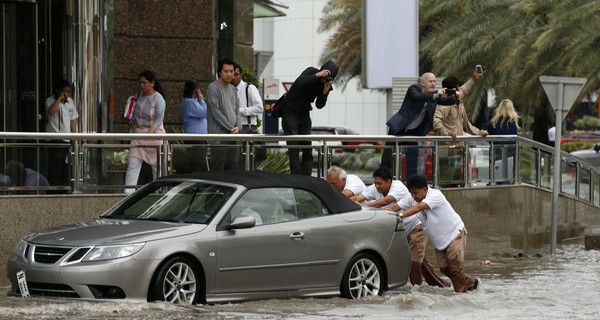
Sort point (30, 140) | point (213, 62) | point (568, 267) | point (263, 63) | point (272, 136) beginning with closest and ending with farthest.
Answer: point (30, 140)
point (272, 136)
point (568, 267)
point (213, 62)
point (263, 63)

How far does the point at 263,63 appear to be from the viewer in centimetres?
2722

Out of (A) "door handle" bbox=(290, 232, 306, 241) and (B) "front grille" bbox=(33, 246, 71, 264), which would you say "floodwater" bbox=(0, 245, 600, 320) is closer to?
(B) "front grille" bbox=(33, 246, 71, 264)

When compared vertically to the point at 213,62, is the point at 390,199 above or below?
below

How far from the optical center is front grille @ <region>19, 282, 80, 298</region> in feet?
32.9

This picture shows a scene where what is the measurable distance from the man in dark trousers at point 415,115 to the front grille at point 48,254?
6.90 meters

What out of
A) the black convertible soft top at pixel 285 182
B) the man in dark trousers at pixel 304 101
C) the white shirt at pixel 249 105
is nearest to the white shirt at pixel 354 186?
the man in dark trousers at pixel 304 101

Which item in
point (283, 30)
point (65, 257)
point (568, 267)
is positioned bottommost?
point (568, 267)

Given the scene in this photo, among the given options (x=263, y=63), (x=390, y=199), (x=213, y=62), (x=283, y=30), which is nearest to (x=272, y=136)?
(x=390, y=199)

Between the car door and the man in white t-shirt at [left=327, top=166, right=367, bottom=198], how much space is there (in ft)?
5.65

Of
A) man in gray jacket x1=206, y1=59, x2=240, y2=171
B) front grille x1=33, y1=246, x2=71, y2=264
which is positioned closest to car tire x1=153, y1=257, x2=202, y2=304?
front grille x1=33, y1=246, x2=71, y2=264

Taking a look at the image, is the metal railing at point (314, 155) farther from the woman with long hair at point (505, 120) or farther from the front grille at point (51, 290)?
the front grille at point (51, 290)

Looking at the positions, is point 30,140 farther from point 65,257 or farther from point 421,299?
point 421,299

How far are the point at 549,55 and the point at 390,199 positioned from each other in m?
18.0

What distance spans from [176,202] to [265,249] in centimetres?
94
